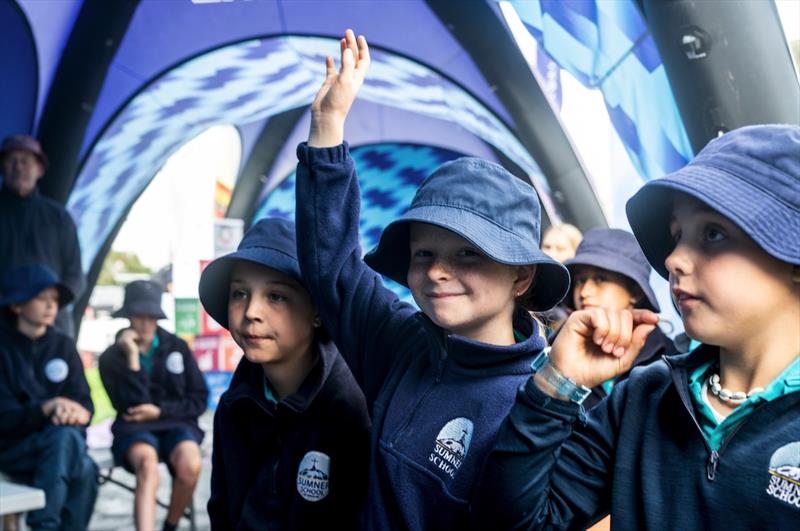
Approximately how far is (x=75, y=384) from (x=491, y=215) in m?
3.12

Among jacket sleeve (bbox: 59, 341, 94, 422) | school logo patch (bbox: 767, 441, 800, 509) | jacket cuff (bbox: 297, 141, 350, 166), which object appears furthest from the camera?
jacket sleeve (bbox: 59, 341, 94, 422)

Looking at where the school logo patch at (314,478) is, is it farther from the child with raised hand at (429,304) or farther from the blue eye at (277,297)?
the blue eye at (277,297)

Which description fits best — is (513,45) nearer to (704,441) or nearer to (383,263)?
(383,263)

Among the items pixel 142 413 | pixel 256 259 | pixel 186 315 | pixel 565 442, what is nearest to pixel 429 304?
pixel 565 442

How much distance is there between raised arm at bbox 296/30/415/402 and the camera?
1.59 meters

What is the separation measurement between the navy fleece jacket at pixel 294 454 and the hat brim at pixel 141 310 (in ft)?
8.06

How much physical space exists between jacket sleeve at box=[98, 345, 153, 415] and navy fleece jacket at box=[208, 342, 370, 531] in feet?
7.58

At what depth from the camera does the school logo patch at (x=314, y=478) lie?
1694mm

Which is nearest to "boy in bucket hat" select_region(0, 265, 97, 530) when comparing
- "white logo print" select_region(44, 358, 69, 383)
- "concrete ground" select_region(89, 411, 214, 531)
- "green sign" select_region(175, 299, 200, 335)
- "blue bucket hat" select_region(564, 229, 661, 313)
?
"white logo print" select_region(44, 358, 69, 383)

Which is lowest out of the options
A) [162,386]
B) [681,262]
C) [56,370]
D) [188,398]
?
[188,398]

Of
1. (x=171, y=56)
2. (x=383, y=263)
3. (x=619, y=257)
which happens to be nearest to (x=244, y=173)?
(x=171, y=56)

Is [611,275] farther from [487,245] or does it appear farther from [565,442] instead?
[565,442]

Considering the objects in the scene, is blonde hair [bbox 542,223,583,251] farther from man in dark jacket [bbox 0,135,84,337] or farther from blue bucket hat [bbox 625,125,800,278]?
man in dark jacket [bbox 0,135,84,337]

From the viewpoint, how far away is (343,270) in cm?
162
